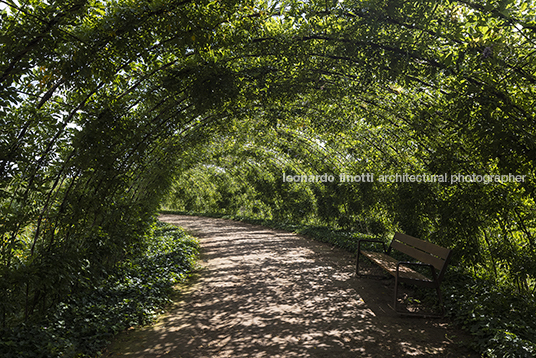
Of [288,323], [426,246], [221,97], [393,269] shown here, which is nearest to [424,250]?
[426,246]

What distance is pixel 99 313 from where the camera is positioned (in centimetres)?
389

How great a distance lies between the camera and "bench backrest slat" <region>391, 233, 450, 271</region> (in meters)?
4.44

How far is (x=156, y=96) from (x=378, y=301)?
179 inches

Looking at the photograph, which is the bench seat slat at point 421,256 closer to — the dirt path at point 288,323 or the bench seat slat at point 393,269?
the bench seat slat at point 393,269

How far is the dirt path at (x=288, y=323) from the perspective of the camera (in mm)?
3361

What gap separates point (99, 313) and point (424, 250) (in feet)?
15.4

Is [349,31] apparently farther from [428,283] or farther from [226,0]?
[428,283]

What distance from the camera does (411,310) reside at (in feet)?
14.9

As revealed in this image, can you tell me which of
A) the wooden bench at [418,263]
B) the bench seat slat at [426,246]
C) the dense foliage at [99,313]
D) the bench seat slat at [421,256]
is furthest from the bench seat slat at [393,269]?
the dense foliage at [99,313]

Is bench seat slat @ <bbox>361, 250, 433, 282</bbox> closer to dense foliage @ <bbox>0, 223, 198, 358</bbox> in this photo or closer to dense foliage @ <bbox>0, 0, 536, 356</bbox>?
dense foliage @ <bbox>0, 0, 536, 356</bbox>

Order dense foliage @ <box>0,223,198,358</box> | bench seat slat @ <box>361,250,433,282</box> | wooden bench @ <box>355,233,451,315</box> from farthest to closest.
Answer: bench seat slat @ <box>361,250,433,282</box>, wooden bench @ <box>355,233,451,315</box>, dense foliage @ <box>0,223,198,358</box>

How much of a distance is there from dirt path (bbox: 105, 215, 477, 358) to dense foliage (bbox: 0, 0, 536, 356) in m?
1.33

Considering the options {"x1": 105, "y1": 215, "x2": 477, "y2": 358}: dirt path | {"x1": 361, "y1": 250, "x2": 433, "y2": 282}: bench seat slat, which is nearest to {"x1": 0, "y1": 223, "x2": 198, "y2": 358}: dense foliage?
{"x1": 105, "y1": 215, "x2": 477, "y2": 358}: dirt path

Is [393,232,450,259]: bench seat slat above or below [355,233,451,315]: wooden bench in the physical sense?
above
